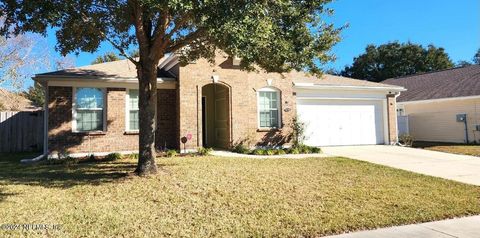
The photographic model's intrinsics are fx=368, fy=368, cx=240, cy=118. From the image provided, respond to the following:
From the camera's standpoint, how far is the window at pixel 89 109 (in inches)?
569

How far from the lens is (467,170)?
11562 mm

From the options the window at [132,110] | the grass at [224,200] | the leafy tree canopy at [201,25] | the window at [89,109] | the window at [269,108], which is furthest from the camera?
the window at [269,108]

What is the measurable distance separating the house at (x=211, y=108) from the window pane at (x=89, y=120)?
4cm

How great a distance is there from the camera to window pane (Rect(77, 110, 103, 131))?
1446 centimetres

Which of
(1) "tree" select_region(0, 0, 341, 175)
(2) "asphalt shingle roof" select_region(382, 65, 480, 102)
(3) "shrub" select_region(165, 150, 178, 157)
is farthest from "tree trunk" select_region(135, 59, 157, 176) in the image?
(2) "asphalt shingle roof" select_region(382, 65, 480, 102)

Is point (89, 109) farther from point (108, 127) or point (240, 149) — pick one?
point (240, 149)

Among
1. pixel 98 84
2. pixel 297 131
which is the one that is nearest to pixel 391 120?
pixel 297 131

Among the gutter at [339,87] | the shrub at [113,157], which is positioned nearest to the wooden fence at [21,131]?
the shrub at [113,157]

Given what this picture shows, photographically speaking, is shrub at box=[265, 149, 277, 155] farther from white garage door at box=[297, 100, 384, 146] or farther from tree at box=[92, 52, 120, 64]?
tree at box=[92, 52, 120, 64]

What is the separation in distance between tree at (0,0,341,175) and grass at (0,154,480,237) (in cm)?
171

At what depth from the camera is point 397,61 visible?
47188mm

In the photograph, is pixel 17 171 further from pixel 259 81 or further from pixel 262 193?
pixel 259 81

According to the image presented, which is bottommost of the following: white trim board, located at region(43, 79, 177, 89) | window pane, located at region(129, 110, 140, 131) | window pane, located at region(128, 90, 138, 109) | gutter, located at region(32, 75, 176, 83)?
window pane, located at region(129, 110, 140, 131)

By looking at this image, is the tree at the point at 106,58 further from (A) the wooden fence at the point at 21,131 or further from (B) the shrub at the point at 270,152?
(B) the shrub at the point at 270,152
